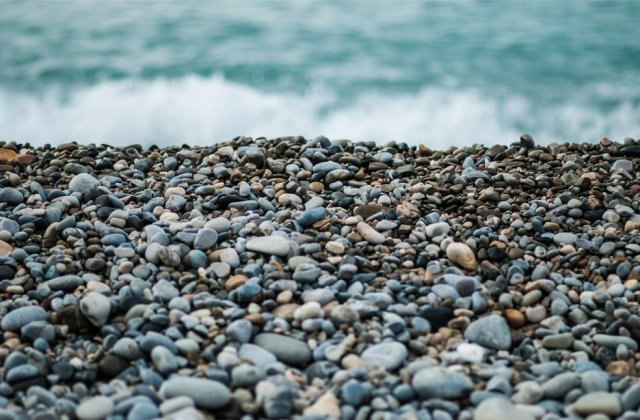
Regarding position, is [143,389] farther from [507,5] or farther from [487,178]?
[507,5]

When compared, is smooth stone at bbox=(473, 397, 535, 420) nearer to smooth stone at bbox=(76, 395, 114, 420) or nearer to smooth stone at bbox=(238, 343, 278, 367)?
smooth stone at bbox=(238, 343, 278, 367)

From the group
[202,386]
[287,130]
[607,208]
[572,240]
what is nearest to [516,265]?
[572,240]

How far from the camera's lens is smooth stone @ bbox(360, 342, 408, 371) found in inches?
66.3

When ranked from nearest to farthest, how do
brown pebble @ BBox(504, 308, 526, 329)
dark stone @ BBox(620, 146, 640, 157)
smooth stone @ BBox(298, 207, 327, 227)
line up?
1. brown pebble @ BBox(504, 308, 526, 329)
2. smooth stone @ BBox(298, 207, 327, 227)
3. dark stone @ BBox(620, 146, 640, 157)

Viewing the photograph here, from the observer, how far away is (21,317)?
1.87m

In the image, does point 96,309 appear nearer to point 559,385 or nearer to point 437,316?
point 437,316

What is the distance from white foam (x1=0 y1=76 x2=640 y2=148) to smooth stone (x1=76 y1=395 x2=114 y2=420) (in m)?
4.46

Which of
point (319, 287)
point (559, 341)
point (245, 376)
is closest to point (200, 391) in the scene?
point (245, 376)

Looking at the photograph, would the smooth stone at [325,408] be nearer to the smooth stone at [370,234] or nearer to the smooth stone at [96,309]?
the smooth stone at [96,309]

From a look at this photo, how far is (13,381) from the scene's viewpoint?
1657 millimetres

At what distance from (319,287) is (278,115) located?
15.3ft

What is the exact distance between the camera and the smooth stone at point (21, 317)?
1858 millimetres

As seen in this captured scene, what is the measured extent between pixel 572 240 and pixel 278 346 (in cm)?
112

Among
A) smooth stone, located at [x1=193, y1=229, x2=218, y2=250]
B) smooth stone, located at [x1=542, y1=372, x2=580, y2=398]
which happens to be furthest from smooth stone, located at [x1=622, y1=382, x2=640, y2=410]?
smooth stone, located at [x1=193, y1=229, x2=218, y2=250]
